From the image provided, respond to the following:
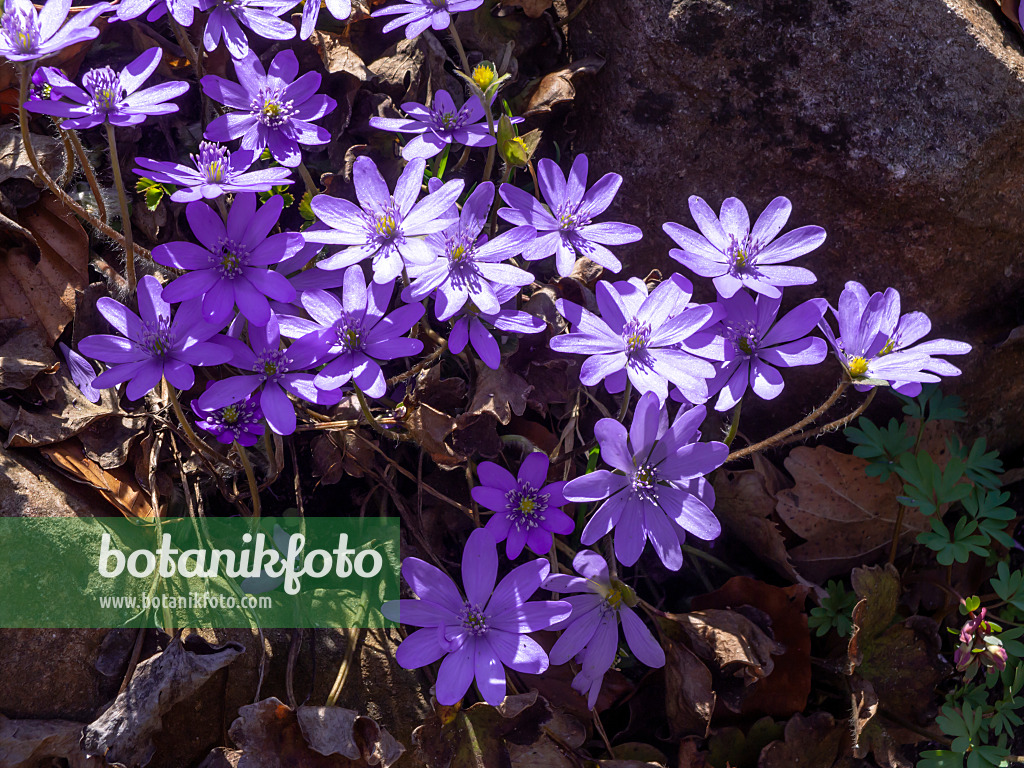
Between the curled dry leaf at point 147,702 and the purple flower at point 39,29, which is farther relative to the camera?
the curled dry leaf at point 147,702

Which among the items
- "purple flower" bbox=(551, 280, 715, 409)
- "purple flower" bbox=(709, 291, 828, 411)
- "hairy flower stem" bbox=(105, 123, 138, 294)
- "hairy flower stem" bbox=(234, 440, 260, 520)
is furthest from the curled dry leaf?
"purple flower" bbox=(709, 291, 828, 411)

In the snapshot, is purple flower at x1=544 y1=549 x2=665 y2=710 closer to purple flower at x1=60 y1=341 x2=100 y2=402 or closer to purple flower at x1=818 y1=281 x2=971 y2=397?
purple flower at x1=818 y1=281 x2=971 y2=397

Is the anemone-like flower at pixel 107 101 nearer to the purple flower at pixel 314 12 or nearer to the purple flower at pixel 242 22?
the purple flower at pixel 242 22

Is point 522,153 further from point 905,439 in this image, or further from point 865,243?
point 905,439

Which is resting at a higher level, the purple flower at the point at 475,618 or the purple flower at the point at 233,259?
the purple flower at the point at 233,259

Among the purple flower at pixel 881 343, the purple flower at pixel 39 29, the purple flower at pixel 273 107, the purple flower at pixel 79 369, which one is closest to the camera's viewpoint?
the purple flower at pixel 39 29

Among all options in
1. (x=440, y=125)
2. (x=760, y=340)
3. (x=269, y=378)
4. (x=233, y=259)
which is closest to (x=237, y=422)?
(x=269, y=378)

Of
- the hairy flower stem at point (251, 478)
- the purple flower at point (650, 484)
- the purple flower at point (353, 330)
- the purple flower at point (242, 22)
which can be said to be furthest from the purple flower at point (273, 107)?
the purple flower at point (650, 484)
